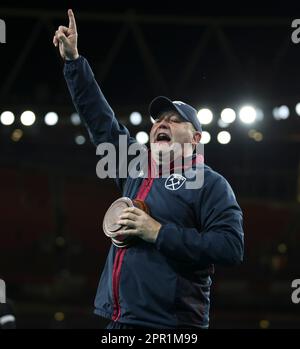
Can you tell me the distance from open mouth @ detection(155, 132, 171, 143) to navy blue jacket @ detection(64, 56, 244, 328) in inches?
8.9

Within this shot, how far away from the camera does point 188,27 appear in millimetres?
11406

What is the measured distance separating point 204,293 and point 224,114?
7.61 m

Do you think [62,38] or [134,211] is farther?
[62,38]

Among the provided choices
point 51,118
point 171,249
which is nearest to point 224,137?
point 51,118

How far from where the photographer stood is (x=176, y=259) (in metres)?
3.88

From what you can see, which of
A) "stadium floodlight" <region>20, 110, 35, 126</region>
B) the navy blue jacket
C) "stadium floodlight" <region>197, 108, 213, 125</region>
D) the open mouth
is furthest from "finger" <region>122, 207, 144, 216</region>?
"stadium floodlight" <region>20, 110, 35, 126</region>

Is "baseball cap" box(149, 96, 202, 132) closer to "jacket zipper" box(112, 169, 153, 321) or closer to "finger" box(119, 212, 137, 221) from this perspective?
"jacket zipper" box(112, 169, 153, 321)

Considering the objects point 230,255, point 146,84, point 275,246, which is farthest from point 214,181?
point 275,246

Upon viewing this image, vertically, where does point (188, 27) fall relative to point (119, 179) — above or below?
above

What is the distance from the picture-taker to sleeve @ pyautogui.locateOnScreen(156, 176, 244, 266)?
12.5 ft

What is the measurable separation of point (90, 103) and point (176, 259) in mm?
1080

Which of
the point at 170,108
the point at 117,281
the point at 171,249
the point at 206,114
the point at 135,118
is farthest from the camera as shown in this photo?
the point at 135,118

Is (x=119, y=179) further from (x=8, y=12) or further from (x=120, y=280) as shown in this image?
(x=8, y=12)

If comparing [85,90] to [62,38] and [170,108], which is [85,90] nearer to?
[62,38]
